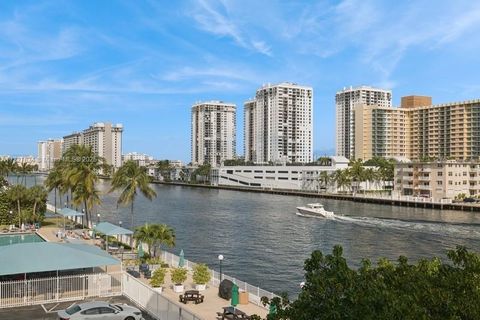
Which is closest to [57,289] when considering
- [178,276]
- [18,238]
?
[178,276]

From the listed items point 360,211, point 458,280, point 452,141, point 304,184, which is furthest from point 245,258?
point 452,141

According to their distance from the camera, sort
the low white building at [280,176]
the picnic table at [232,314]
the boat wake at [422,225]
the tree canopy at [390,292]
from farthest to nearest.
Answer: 1. the low white building at [280,176]
2. the boat wake at [422,225]
3. the picnic table at [232,314]
4. the tree canopy at [390,292]

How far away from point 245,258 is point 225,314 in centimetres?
2870

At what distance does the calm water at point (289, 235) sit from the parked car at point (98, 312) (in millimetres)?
18519

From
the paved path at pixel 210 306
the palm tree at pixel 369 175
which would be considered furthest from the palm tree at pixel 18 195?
the palm tree at pixel 369 175

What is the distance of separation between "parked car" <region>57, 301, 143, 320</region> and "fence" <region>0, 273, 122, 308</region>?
481cm

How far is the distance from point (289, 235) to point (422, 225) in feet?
78.2

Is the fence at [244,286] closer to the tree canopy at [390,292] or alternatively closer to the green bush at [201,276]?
the green bush at [201,276]

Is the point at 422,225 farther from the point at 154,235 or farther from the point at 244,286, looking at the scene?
the point at 244,286

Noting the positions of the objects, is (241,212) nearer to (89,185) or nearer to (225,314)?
(89,185)

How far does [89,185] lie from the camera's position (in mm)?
54656

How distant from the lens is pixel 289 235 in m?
66.9

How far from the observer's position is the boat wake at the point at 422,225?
6956 cm

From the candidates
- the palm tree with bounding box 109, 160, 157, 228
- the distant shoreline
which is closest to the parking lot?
the palm tree with bounding box 109, 160, 157, 228
